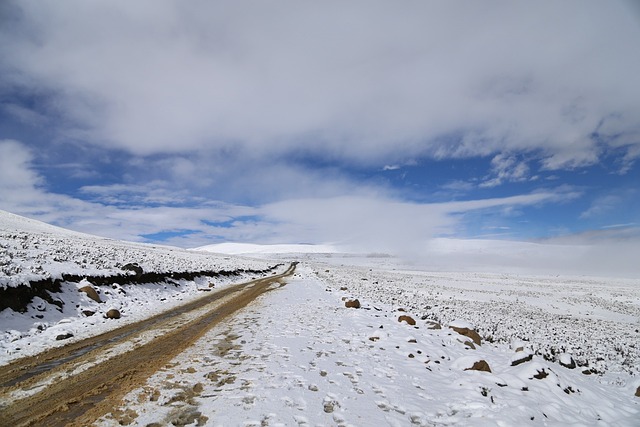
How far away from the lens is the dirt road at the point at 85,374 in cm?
482

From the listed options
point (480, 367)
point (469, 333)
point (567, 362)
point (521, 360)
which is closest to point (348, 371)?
point (480, 367)

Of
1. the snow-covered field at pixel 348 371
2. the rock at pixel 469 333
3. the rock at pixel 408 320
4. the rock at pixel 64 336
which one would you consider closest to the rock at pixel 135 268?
the snow-covered field at pixel 348 371

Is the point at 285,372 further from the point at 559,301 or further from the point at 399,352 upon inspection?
the point at 559,301

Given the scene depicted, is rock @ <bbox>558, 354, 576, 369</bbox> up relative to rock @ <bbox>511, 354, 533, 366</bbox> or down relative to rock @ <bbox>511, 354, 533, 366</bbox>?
down

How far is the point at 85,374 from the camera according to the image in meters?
6.46

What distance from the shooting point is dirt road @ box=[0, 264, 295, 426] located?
482 cm

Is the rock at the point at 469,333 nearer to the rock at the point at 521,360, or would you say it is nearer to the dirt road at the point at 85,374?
the rock at the point at 521,360

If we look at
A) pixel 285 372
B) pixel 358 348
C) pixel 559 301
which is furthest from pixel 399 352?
pixel 559 301

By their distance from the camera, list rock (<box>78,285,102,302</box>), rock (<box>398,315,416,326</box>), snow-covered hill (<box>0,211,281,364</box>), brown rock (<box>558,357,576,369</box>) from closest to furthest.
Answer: snow-covered hill (<box>0,211,281,364</box>), brown rock (<box>558,357,576,369</box>), rock (<box>398,315,416,326</box>), rock (<box>78,285,102,302</box>)

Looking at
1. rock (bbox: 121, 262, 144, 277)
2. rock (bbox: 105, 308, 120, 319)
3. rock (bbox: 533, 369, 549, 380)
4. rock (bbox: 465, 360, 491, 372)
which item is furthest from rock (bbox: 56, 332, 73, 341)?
rock (bbox: 533, 369, 549, 380)

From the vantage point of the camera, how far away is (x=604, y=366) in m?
11.5

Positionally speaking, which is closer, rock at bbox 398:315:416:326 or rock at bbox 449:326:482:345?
rock at bbox 449:326:482:345

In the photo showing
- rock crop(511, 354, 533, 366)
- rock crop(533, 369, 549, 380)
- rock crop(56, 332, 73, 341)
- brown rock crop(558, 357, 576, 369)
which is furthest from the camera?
brown rock crop(558, 357, 576, 369)

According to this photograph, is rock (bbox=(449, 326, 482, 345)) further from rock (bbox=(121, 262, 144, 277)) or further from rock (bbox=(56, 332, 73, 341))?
rock (bbox=(121, 262, 144, 277))
